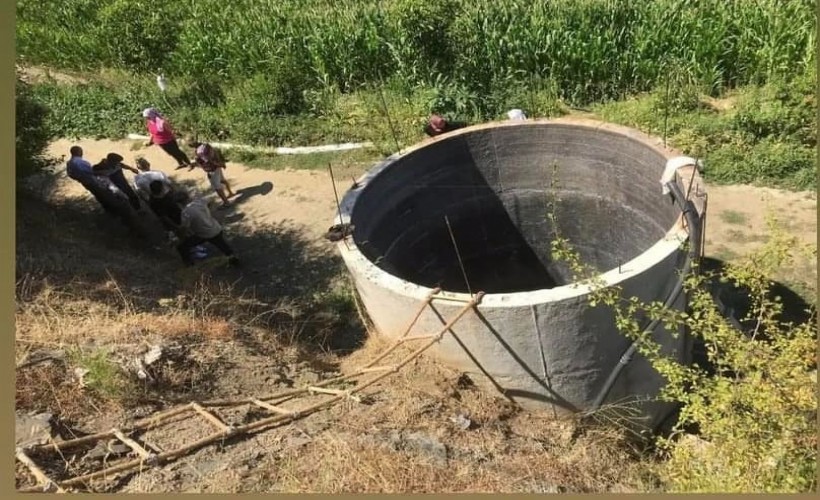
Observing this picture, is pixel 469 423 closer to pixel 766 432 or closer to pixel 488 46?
pixel 766 432

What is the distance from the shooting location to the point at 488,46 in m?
10.2

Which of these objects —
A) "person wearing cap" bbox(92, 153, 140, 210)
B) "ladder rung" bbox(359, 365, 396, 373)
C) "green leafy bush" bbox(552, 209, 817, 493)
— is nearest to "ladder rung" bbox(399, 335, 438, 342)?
"ladder rung" bbox(359, 365, 396, 373)

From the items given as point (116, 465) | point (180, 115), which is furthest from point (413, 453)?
point (180, 115)

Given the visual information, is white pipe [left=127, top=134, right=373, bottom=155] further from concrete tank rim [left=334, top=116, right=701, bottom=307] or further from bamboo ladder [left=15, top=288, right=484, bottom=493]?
bamboo ladder [left=15, top=288, right=484, bottom=493]

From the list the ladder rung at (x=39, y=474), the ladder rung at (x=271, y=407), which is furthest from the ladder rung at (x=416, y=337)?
the ladder rung at (x=39, y=474)

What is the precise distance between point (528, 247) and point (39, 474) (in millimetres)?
5482

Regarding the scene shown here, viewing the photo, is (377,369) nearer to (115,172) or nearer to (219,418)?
(219,418)

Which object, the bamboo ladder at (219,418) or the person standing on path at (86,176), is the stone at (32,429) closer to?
the bamboo ladder at (219,418)

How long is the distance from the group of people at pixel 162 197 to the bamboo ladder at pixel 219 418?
2918mm

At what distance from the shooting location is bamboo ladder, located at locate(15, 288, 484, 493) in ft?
13.1

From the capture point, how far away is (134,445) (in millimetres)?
4242

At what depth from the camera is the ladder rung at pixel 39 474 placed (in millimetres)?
3814

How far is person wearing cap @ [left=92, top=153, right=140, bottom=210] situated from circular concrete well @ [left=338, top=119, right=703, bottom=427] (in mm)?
3934

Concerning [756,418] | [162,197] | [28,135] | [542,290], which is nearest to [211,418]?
[542,290]
